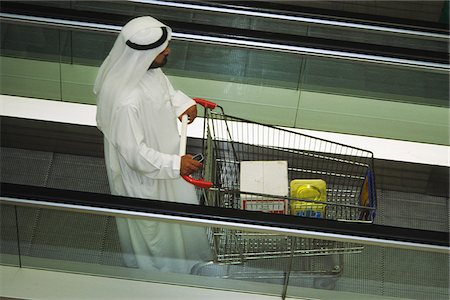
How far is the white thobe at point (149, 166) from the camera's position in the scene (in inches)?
204

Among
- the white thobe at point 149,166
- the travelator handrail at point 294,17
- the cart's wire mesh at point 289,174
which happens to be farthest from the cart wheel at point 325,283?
the travelator handrail at point 294,17

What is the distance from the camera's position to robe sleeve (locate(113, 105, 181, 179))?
520cm

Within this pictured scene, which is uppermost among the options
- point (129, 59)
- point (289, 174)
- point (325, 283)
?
point (129, 59)

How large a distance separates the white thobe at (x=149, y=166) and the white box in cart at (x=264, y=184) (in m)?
0.56

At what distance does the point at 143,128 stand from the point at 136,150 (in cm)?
22

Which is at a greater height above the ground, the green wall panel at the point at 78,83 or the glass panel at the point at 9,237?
the green wall panel at the point at 78,83

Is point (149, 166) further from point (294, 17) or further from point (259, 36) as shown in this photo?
point (294, 17)

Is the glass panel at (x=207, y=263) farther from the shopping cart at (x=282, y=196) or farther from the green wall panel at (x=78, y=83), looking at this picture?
the green wall panel at (x=78, y=83)

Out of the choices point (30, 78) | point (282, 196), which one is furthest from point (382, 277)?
point (30, 78)

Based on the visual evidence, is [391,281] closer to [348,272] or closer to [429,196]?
[348,272]

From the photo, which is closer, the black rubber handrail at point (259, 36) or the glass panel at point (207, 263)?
the glass panel at point (207, 263)

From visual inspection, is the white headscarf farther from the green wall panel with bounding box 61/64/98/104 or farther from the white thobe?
the green wall panel with bounding box 61/64/98/104

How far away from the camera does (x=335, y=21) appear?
22.9ft

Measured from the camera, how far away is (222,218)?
484cm
